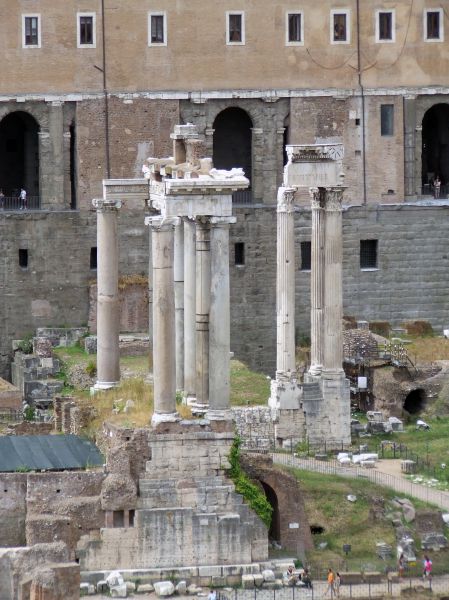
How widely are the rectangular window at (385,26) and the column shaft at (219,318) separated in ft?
85.8

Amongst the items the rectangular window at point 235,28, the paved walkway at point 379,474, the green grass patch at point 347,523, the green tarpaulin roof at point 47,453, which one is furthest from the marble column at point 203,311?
the rectangular window at point 235,28

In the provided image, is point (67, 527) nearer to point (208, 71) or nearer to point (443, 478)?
point (443, 478)

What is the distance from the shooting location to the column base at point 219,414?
61844mm

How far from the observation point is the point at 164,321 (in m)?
61.6

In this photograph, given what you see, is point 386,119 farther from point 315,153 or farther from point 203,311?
point 203,311

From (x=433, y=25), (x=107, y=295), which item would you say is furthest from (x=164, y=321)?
(x=433, y=25)

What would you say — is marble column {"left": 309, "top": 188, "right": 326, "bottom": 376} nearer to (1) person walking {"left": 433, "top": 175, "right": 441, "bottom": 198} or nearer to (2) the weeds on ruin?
(2) the weeds on ruin

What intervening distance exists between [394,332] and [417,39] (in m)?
9.33

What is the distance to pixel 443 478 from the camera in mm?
67125

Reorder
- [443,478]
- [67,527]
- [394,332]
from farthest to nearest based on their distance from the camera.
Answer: [394,332] → [443,478] → [67,527]

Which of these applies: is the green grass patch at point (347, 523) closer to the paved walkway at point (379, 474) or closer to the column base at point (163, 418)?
the paved walkway at point (379, 474)

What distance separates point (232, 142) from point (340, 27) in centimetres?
603

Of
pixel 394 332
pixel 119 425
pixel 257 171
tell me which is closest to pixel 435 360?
pixel 394 332

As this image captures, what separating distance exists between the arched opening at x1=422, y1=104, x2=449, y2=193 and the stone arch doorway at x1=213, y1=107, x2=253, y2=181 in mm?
5891
